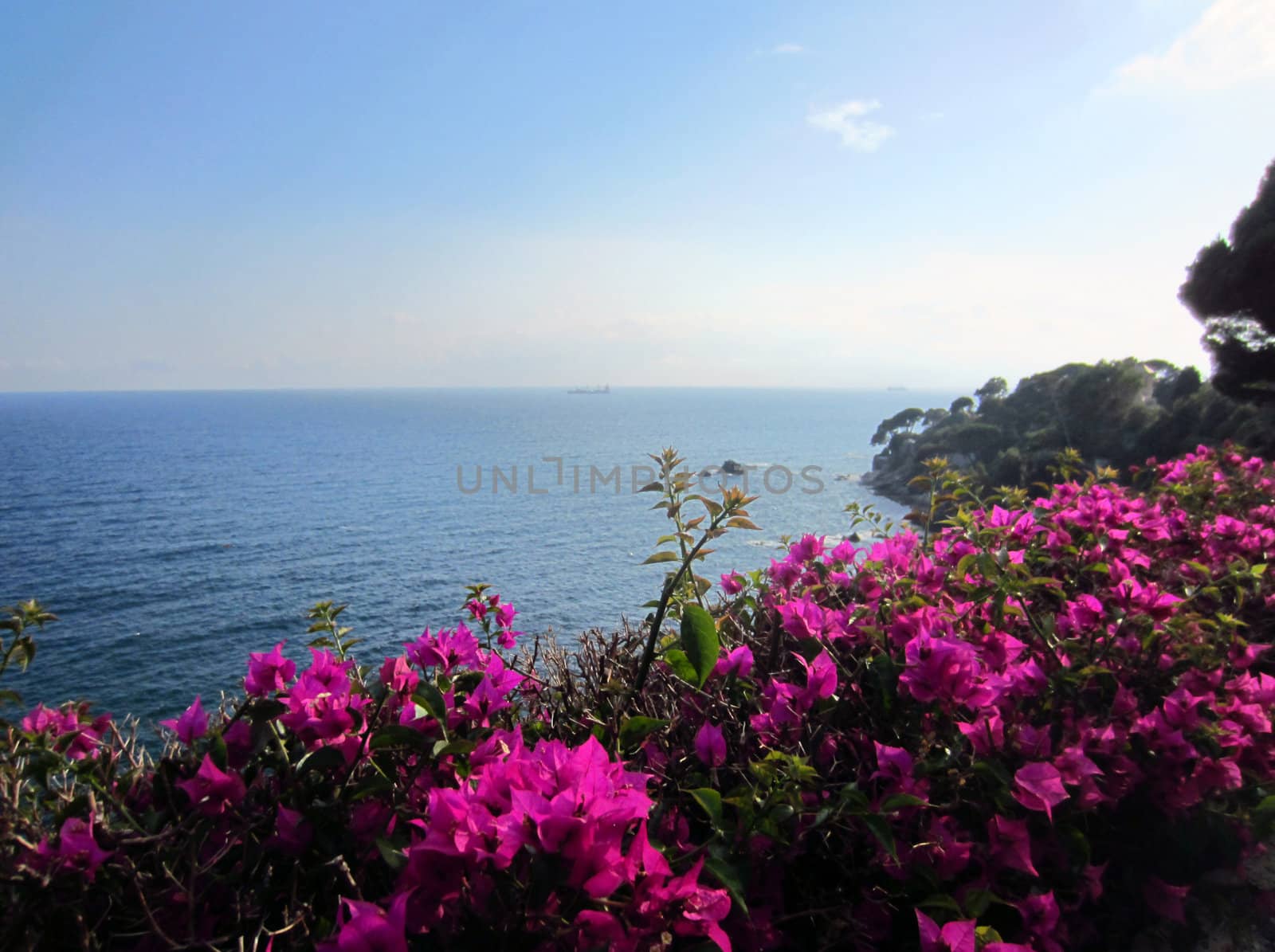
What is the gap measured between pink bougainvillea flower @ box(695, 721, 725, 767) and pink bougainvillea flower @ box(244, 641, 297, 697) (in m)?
0.76

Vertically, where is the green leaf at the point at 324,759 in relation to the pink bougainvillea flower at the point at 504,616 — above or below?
above

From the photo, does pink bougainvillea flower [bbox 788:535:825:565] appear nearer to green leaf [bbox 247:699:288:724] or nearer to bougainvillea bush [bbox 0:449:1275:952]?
bougainvillea bush [bbox 0:449:1275:952]

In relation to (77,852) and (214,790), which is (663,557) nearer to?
(214,790)

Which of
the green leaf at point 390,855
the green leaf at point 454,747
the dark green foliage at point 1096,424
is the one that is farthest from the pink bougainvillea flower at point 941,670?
the dark green foliage at point 1096,424

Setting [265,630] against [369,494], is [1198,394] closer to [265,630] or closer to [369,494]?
[265,630]

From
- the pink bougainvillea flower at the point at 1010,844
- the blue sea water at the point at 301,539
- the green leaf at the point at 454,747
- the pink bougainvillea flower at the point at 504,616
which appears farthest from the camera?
the blue sea water at the point at 301,539

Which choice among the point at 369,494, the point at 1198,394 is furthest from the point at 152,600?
the point at 1198,394

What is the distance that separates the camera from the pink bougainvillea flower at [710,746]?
1246mm

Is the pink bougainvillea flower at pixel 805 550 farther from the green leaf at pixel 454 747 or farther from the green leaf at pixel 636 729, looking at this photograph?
the green leaf at pixel 454 747

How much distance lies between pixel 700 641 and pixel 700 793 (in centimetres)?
31

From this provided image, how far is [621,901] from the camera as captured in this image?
32.4 inches

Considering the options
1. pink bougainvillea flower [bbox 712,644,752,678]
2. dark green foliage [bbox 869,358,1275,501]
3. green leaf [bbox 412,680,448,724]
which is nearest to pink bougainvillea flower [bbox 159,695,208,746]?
green leaf [bbox 412,680,448,724]

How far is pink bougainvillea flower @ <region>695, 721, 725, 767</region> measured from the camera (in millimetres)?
1246

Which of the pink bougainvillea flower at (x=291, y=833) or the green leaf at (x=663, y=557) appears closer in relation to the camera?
the pink bougainvillea flower at (x=291, y=833)
